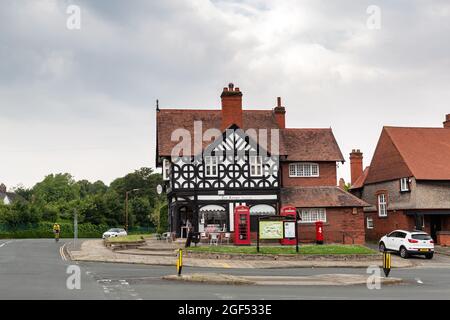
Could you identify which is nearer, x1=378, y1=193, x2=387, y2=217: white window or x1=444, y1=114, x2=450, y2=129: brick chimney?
x1=378, y1=193, x2=387, y2=217: white window

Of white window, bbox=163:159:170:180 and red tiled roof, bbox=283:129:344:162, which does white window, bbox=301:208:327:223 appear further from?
white window, bbox=163:159:170:180

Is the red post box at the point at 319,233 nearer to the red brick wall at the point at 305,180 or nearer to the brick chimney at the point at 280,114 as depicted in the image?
the red brick wall at the point at 305,180

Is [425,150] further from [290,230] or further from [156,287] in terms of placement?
[156,287]

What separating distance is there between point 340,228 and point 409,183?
22.1 ft

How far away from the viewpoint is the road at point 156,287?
1627 cm

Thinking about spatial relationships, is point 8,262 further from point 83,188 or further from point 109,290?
point 83,188

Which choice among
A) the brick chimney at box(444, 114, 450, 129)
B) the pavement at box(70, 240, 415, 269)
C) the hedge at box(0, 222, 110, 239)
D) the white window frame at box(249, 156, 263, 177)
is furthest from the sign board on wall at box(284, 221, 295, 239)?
the hedge at box(0, 222, 110, 239)

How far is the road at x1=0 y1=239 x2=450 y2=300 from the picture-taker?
1627 cm

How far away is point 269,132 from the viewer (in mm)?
43969

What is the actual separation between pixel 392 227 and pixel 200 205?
1559 centimetres

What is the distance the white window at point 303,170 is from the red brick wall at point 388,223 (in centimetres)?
736

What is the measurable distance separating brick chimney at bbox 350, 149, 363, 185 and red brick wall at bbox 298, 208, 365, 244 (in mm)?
13384

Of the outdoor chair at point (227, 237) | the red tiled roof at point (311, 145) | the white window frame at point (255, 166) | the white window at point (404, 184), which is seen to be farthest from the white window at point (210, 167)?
the white window at point (404, 184)

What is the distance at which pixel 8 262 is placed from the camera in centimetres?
2766
